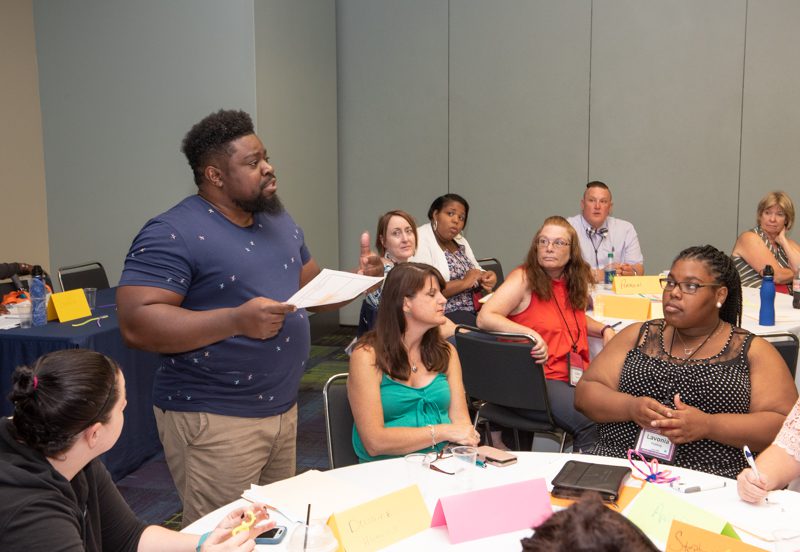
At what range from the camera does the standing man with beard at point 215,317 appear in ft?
7.07

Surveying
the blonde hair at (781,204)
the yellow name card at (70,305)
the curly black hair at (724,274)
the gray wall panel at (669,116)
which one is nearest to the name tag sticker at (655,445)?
the curly black hair at (724,274)

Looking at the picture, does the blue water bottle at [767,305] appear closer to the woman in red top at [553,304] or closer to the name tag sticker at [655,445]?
the woman in red top at [553,304]

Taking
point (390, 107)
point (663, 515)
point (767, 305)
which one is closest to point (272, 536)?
point (663, 515)

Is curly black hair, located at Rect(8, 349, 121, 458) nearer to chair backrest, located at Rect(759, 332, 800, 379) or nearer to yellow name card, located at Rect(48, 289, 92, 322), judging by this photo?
Result: chair backrest, located at Rect(759, 332, 800, 379)

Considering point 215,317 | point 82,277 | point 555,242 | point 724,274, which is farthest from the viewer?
point 82,277

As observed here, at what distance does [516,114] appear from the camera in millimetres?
7215

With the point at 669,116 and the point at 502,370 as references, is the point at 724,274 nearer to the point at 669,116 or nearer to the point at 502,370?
the point at 502,370

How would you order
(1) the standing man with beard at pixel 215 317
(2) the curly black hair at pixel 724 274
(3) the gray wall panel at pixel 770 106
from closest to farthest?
(1) the standing man with beard at pixel 215 317 → (2) the curly black hair at pixel 724 274 → (3) the gray wall panel at pixel 770 106

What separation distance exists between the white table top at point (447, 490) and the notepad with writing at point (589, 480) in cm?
6

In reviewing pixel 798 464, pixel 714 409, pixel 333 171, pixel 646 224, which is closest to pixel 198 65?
pixel 333 171

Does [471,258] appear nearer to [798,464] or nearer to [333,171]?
[333,171]

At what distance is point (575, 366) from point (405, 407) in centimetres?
141

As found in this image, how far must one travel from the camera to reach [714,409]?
2.53 m

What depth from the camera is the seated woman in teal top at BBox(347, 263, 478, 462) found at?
98.4 inches
